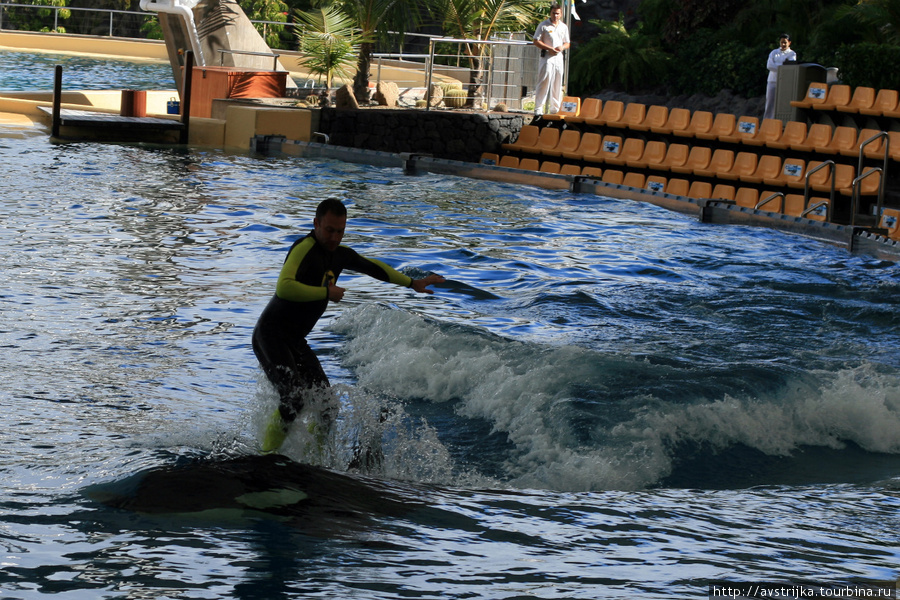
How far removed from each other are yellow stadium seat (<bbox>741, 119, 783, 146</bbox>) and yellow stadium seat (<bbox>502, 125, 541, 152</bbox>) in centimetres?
433

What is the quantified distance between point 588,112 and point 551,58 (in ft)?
4.10

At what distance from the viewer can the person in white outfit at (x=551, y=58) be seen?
65.6 ft

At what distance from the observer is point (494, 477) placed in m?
6.06

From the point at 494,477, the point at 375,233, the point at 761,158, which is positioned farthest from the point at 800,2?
the point at 494,477

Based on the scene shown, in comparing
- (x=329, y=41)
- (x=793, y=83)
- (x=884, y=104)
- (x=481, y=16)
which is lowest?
(x=884, y=104)

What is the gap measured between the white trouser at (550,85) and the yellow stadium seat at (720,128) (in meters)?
3.47

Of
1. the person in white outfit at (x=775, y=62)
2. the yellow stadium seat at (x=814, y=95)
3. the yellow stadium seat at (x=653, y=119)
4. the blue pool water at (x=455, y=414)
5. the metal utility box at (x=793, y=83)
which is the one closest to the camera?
the blue pool water at (x=455, y=414)

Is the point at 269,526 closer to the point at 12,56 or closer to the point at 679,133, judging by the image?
the point at 679,133

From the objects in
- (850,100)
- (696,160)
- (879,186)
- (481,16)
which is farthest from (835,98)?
(481,16)

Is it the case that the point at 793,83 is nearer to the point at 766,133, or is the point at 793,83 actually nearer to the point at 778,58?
the point at 766,133

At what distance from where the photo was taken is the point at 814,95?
56.4ft

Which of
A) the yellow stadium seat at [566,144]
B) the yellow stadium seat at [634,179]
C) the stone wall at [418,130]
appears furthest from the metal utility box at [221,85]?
the yellow stadium seat at [634,179]

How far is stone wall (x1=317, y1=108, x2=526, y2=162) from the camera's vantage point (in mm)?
20375

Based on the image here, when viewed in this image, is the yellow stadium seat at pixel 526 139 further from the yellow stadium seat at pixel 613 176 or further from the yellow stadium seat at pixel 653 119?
the yellow stadium seat at pixel 613 176
